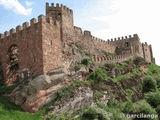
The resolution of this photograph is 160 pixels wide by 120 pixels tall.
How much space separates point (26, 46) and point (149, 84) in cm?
1821

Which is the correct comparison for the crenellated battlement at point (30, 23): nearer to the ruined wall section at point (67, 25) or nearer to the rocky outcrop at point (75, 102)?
the ruined wall section at point (67, 25)

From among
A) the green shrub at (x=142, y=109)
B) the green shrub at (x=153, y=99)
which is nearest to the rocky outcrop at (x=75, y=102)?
the green shrub at (x=142, y=109)

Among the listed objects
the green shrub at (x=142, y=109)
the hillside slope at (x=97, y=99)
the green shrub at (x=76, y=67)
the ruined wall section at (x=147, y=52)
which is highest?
the ruined wall section at (x=147, y=52)

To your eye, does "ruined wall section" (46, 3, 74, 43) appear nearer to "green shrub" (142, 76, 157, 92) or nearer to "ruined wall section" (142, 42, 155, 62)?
"green shrub" (142, 76, 157, 92)

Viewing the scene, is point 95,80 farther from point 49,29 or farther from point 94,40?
point 94,40

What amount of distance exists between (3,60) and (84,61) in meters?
11.2

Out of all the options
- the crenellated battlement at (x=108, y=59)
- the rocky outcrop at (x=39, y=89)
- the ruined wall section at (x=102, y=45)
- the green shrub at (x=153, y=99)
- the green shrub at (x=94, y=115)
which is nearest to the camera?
the green shrub at (x=94, y=115)

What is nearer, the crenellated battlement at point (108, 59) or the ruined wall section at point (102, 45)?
the crenellated battlement at point (108, 59)

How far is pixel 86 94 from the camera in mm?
20250

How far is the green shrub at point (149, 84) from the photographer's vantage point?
90.5 feet

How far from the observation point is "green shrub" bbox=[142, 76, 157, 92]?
2759cm

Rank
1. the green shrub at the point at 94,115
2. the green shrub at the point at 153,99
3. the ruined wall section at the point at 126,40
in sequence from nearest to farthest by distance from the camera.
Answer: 1. the green shrub at the point at 94,115
2. the green shrub at the point at 153,99
3. the ruined wall section at the point at 126,40

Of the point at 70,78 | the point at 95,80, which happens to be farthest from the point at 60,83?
the point at 95,80

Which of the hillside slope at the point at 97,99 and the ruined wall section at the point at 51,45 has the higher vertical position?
the ruined wall section at the point at 51,45
